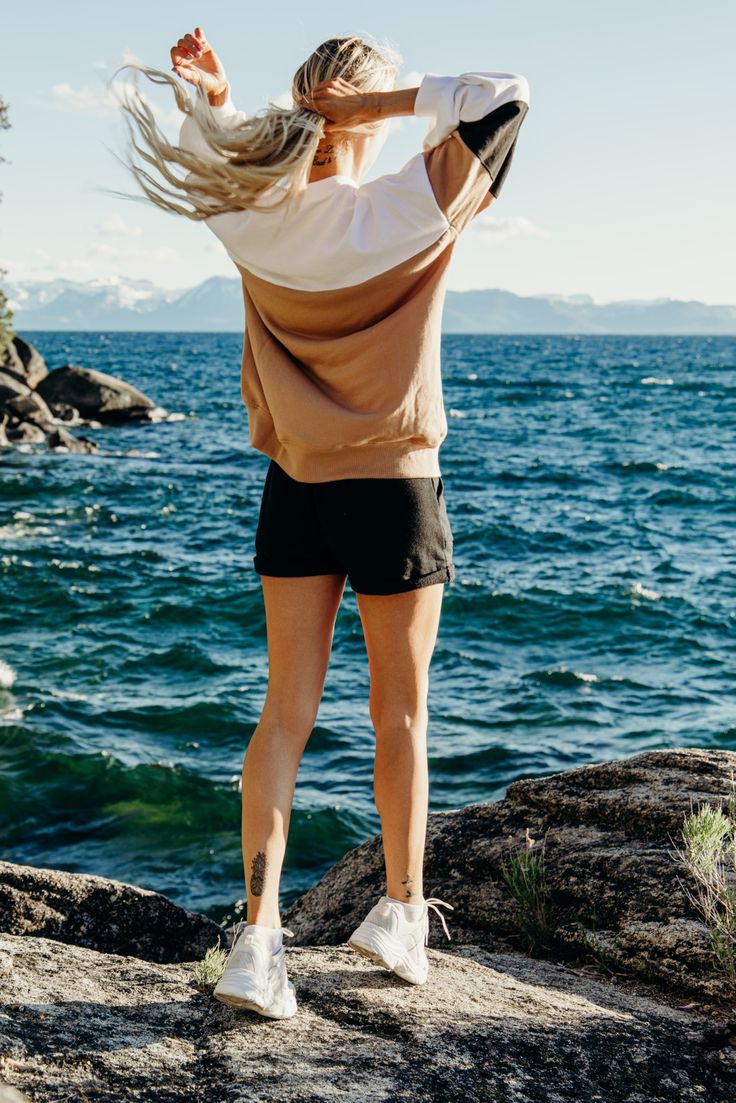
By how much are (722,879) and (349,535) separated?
1.63 m

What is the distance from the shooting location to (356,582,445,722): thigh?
9.00ft

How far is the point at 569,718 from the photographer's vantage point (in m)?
10.5

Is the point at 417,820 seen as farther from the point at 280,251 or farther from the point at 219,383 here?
the point at 219,383

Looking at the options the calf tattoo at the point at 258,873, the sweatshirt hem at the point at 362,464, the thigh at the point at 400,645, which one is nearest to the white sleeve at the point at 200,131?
the sweatshirt hem at the point at 362,464

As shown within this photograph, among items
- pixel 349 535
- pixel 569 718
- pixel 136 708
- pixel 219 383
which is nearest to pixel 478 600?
pixel 569 718

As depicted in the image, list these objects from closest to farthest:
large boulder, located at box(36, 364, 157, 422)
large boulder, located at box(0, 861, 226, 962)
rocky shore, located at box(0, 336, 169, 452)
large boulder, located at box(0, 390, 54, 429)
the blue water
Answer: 1. large boulder, located at box(0, 861, 226, 962)
2. the blue water
3. large boulder, located at box(0, 390, 54, 429)
4. rocky shore, located at box(0, 336, 169, 452)
5. large boulder, located at box(36, 364, 157, 422)

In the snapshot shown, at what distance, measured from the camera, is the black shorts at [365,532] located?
2.65m

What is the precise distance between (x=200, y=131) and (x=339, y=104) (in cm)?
36

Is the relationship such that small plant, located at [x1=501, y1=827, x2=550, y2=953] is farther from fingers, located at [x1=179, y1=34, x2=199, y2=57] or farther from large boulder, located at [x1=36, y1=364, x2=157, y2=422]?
large boulder, located at [x1=36, y1=364, x2=157, y2=422]

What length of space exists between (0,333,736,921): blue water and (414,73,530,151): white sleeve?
5630 mm

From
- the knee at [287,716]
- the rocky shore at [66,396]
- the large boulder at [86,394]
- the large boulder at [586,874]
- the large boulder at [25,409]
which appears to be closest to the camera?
the knee at [287,716]

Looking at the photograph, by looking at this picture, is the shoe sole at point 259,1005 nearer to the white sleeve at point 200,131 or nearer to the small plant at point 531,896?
the small plant at point 531,896

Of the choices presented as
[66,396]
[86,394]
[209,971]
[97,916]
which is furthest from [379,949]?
[66,396]

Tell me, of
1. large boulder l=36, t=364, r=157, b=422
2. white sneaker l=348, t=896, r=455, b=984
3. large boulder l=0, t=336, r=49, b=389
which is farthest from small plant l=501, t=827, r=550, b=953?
large boulder l=36, t=364, r=157, b=422
